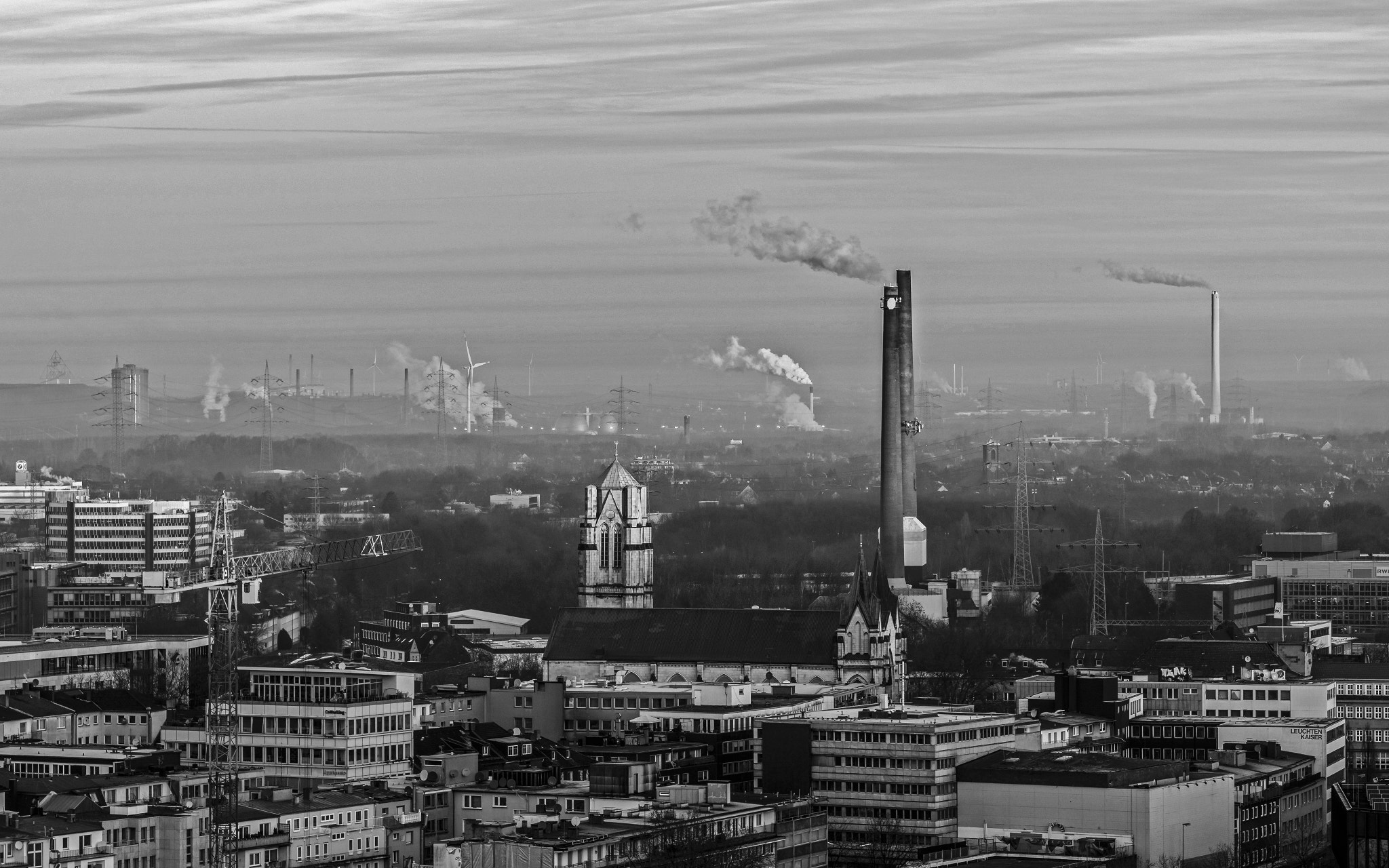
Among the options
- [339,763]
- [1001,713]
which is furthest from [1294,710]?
[339,763]

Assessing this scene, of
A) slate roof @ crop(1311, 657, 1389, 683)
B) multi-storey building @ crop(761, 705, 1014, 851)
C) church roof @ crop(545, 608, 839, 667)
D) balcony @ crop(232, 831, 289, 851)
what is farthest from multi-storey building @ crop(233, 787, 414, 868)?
slate roof @ crop(1311, 657, 1389, 683)

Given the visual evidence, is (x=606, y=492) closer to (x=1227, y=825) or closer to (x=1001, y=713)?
(x=1001, y=713)

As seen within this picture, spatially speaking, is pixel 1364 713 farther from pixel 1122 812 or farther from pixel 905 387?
pixel 905 387

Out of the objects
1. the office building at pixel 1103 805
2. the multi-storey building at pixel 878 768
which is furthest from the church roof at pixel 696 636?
the office building at pixel 1103 805

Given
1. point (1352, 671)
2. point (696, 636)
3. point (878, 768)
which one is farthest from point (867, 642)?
point (878, 768)

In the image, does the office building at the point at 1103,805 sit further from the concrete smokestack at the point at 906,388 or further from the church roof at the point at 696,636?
the concrete smokestack at the point at 906,388

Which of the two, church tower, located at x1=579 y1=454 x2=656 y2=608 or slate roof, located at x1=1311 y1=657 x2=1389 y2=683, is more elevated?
church tower, located at x1=579 y1=454 x2=656 y2=608

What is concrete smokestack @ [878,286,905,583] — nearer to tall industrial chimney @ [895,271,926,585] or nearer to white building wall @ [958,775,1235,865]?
tall industrial chimney @ [895,271,926,585]
